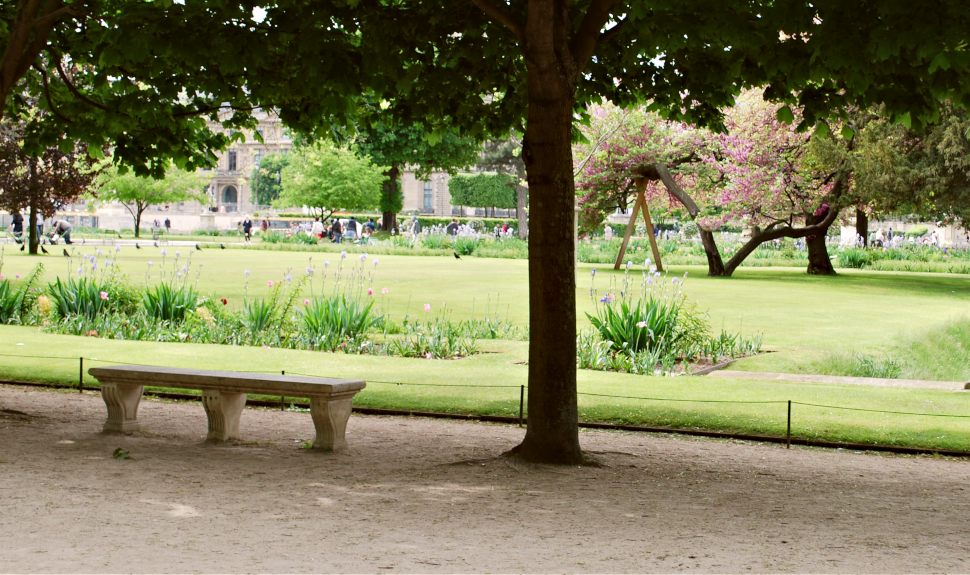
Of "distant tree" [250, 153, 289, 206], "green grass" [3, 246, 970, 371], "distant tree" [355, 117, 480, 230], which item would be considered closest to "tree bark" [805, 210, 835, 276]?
"green grass" [3, 246, 970, 371]

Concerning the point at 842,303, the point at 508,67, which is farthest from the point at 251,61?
the point at 842,303

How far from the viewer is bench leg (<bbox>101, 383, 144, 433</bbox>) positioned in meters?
9.44

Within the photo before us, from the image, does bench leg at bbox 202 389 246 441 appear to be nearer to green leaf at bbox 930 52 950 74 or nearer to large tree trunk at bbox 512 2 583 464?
large tree trunk at bbox 512 2 583 464

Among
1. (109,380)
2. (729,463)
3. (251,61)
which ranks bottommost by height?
(729,463)

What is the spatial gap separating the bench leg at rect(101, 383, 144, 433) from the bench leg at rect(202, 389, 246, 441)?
74 centimetres

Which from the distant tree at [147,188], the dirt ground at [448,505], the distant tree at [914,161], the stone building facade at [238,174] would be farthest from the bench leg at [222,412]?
the stone building facade at [238,174]

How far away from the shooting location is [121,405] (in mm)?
9469

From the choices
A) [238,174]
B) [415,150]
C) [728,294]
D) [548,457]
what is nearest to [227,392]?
[548,457]

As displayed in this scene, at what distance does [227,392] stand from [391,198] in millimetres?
53960

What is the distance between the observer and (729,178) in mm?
33031

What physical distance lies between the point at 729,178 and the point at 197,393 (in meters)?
23.4

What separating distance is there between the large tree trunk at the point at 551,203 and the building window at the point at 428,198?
298ft

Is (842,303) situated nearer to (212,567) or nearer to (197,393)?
(197,393)

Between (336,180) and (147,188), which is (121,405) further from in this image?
(147,188)
